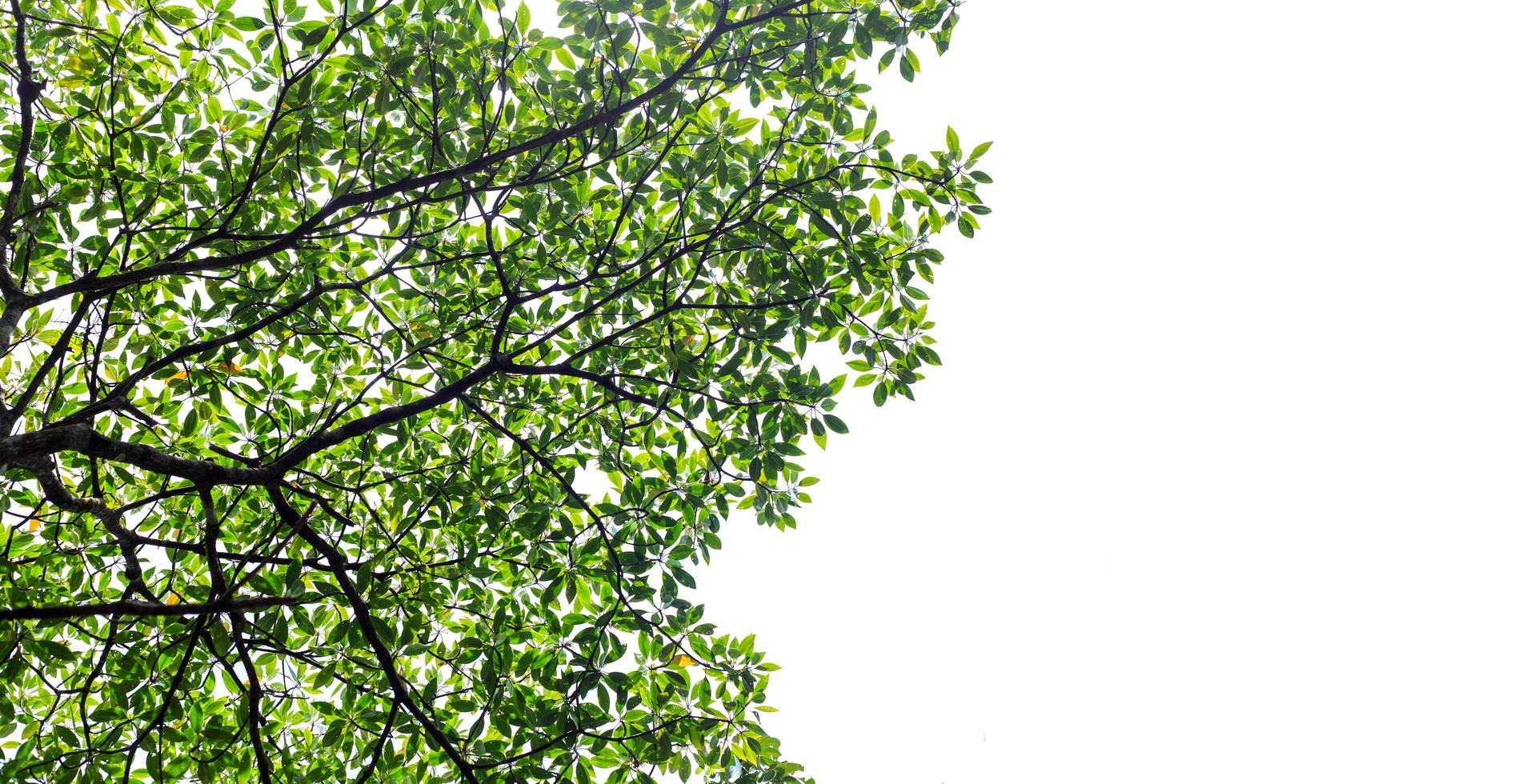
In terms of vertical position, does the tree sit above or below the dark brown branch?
above

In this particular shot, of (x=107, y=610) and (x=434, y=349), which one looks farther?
(x=434, y=349)

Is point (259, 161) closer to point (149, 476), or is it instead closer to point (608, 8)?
point (608, 8)

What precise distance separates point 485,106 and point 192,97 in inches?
74.9

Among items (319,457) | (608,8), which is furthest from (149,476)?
(608,8)

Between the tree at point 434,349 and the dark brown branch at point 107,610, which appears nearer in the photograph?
the dark brown branch at point 107,610

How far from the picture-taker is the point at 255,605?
3.33 metres

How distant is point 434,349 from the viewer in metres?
5.37

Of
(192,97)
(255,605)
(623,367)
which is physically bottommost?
(255,605)

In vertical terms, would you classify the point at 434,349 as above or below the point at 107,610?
above

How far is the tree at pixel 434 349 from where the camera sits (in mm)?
4152

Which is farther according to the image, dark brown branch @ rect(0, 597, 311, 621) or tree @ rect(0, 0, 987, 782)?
tree @ rect(0, 0, 987, 782)

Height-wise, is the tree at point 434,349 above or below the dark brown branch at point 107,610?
above

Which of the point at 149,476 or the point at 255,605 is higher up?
the point at 149,476

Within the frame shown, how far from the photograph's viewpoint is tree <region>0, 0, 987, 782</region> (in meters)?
4.15
